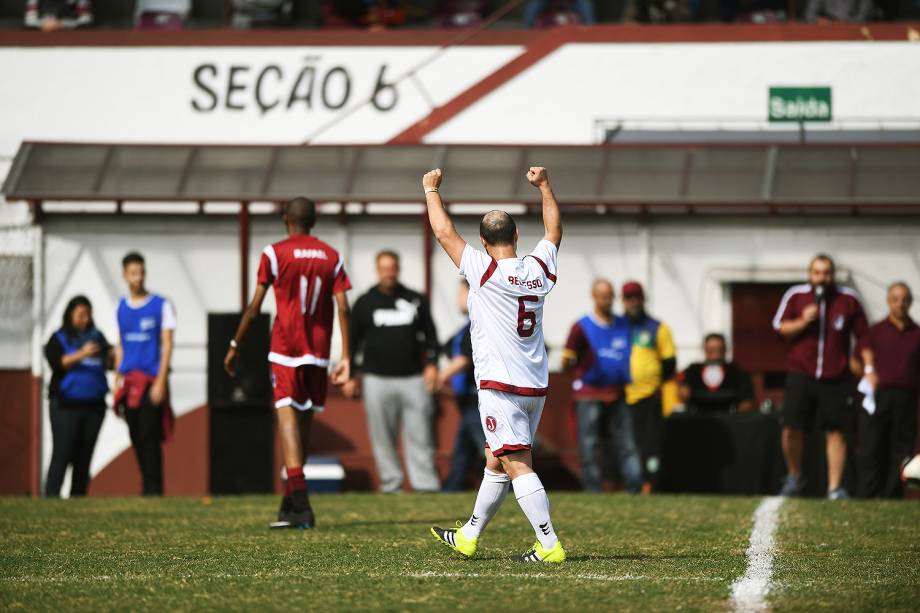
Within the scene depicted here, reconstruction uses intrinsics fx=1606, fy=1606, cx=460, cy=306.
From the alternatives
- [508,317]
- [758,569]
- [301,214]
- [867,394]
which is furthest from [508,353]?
[867,394]

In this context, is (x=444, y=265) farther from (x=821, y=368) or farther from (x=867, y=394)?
(x=867, y=394)

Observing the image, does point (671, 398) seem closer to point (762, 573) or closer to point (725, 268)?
point (725, 268)

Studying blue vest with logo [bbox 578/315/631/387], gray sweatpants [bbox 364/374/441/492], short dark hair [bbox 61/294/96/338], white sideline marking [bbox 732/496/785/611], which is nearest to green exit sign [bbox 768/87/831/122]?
blue vest with logo [bbox 578/315/631/387]

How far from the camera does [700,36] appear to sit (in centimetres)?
1911

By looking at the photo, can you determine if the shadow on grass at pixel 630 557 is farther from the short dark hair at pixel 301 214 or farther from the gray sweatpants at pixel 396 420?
the gray sweatpants at pixel 396 420

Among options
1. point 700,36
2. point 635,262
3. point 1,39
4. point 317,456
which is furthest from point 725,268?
point 1,39

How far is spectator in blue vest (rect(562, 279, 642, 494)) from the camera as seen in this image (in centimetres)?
1447

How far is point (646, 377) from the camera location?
14.7 meters

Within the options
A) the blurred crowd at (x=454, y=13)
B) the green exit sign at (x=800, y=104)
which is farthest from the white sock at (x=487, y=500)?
the blurred crowd at (x=454, y=13)

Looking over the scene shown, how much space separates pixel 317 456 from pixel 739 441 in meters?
4.44

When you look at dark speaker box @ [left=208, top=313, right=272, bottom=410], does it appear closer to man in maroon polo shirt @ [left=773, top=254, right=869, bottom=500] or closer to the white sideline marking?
man in maroon polo shirt @ [left=773, top=254, right=869, bottom=500]

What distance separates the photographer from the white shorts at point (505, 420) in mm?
7859

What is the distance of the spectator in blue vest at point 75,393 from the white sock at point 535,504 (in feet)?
23.0

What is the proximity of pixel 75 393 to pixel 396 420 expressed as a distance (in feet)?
9.73
